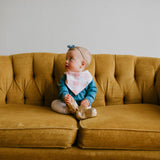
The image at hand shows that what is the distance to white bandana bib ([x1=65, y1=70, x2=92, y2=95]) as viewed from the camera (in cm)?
154

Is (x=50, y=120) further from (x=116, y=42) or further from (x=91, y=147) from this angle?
(x=116, y=42)

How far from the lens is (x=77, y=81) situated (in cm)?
155

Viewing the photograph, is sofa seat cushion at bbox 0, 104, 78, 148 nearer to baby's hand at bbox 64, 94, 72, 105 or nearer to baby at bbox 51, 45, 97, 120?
baby's hand at bbox 64, 94, 72, 105

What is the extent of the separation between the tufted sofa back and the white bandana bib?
0.61 ft

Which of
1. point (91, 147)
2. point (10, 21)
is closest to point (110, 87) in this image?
point (91, 147)

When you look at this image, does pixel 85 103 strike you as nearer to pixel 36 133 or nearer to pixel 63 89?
pixel 63 89

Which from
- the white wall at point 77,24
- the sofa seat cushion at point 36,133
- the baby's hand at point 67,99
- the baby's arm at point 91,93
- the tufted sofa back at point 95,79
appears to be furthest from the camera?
the white wall at point 77,24

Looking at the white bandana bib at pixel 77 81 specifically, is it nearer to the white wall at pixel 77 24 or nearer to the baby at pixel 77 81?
the baby at pixel 77 81

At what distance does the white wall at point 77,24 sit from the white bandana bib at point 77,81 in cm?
68

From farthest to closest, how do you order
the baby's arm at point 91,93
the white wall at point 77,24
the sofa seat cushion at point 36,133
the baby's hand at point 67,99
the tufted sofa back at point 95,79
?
the white wall at point 77,24 → the tufted sofa back at point 95,79 → the baby's arm at point 91,93 → the baby's hand at point 67,99 → the sofa seat cushion at point 36,133

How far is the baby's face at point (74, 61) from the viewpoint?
1.54m

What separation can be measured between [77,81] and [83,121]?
39cm

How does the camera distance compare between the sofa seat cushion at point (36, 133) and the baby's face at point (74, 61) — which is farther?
the baby's face at point (74, 61)

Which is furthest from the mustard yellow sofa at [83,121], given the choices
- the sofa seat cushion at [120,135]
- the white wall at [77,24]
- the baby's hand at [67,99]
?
the white wall at [77,24]
